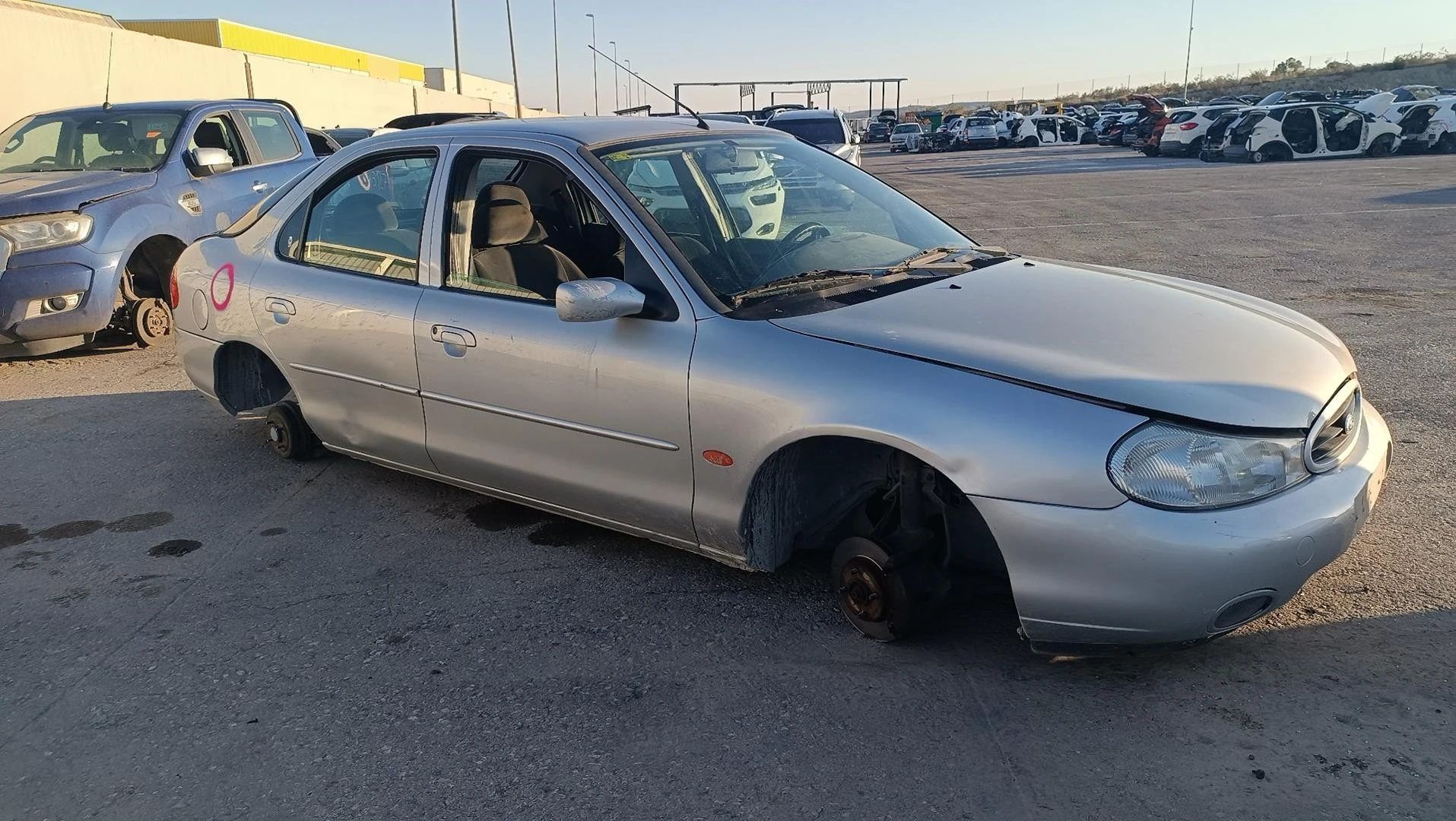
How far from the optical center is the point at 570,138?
3.99 meters

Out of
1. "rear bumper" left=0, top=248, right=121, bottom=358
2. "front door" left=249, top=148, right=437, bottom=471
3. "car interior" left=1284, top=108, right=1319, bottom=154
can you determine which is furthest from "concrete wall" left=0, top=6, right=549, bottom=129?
"car interior" left=1284, top=108, right=1319, bottom=154

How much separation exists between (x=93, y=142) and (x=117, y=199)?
1182 millimetres

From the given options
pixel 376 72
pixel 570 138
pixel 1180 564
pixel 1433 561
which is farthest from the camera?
pixel 376 72

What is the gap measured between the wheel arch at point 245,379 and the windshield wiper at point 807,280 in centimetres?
271

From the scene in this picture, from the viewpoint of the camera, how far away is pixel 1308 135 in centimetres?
2695

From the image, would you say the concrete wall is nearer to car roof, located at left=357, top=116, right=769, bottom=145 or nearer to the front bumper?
car roof, located at left=357, top=116, right=769, bottom=145

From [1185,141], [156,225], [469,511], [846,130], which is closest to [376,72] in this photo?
[1185,141]

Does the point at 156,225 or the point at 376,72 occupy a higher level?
the point at 376,72

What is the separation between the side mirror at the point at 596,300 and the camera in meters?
3.45

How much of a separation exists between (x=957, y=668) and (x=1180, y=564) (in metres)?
0.79

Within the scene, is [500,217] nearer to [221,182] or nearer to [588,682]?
[588,682]

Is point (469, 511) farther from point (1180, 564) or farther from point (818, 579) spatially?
point (1180, 564)

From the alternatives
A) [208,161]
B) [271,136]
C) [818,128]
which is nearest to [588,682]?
[208,161]

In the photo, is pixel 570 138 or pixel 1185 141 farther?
pixel 1185 141
